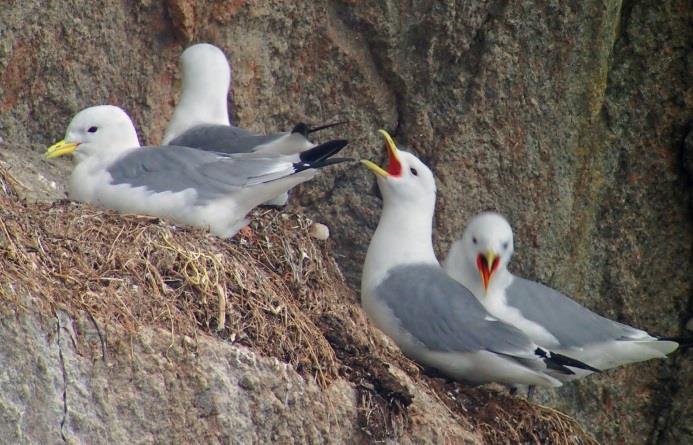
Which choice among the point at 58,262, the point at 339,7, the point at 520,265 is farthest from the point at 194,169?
the point at 520,265

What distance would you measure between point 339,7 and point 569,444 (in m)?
2.03

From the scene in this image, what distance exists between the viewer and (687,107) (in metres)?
6.18

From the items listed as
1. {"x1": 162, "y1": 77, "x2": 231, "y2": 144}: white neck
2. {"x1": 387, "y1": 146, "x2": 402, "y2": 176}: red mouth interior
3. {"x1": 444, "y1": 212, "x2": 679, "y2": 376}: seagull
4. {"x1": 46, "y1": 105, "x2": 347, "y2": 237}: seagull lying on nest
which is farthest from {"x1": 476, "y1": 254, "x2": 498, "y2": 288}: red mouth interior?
{"x1": 162, "y1": 77, "x2": 231, "y2": 144}: white neck

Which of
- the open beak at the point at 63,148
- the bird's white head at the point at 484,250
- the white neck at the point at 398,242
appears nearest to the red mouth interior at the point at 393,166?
the white neck at the point at 398,242

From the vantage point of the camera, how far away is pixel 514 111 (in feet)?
19.7

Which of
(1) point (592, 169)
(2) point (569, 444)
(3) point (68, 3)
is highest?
(3) point (68, 3)

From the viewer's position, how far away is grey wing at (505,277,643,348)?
5.52 m

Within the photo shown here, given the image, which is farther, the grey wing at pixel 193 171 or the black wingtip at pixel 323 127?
the black wingtip at pixel 323 127

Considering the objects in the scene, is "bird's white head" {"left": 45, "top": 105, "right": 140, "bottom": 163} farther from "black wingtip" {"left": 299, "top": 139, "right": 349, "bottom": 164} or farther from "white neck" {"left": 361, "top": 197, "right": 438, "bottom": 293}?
"white neck" {"left": 361, "top": 197, "right": 438, "bottom": 293}

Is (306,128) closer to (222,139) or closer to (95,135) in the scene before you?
(222,139)

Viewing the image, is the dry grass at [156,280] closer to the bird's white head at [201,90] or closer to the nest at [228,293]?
the nest at [228,293]

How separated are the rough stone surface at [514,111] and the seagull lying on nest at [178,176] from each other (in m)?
0.56

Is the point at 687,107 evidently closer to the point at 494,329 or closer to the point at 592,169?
the point at 592,169

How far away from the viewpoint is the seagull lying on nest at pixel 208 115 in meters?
5.48
